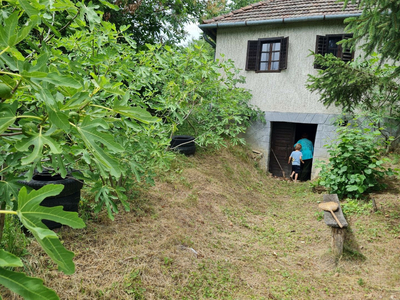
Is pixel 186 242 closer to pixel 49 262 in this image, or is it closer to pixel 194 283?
pixel 194 283

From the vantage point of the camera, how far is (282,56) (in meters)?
10.7

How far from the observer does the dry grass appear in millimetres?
3402

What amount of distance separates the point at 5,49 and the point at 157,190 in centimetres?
503

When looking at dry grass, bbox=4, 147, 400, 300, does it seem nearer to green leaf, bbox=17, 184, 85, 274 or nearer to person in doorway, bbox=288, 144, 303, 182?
green leaf, bbox=17, 184, 85, 274

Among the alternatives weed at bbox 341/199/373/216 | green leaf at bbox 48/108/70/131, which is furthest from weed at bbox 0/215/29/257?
weed at bbox 341/199/373/216

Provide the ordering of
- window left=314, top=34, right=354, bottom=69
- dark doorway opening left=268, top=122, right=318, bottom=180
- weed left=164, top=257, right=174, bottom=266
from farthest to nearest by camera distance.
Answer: dark doorway opening left=268, top=122, right=318, bottom=180 < window left=314, top=34, right=354, bottom=69 < weed left=164, top=257, right=174, bottom=266

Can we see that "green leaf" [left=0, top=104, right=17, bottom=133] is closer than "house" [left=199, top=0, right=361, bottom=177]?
Yes

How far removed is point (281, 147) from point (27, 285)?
37.2ft

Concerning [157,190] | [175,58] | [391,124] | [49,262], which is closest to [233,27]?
[391,124]

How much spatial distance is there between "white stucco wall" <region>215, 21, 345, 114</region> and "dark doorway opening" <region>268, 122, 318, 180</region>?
0.90m

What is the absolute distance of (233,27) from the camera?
11500mm

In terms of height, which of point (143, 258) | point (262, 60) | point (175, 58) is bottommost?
point (143, 258)

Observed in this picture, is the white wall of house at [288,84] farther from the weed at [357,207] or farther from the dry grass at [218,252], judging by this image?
the dry grass at [218,252]

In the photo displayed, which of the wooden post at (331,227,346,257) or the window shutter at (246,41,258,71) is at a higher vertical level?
the window shutter at (246,41,258,71)
